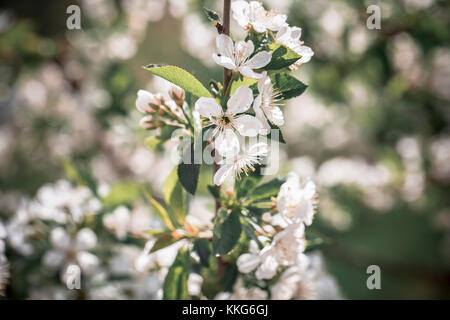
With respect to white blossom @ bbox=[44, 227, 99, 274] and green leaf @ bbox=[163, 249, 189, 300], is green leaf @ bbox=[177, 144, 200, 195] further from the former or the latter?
white blossom @ bbox=[44, 227, 99, 274]

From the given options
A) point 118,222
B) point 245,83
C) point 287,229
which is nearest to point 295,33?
point 245,83

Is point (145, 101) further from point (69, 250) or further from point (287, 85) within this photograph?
point (69, 250)

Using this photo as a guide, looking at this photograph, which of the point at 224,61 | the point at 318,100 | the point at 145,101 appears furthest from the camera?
the point at 318,100

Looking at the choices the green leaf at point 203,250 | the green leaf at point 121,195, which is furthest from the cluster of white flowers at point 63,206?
the green leaf at point 203,250

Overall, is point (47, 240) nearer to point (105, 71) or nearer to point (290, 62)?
point (290, 62)

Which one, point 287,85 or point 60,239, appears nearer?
point 287,85

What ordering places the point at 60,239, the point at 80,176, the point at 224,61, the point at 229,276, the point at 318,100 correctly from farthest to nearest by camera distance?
the point at 318,100, the point at 80,176, the point at 60,239, the point at 229,276, the point at 224,61

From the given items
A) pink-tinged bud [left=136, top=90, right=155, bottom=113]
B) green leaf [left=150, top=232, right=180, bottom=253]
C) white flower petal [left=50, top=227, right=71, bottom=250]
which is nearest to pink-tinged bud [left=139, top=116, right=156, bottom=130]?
pink-tinged bud [left=136, top=90, right=155, bottom=113]
